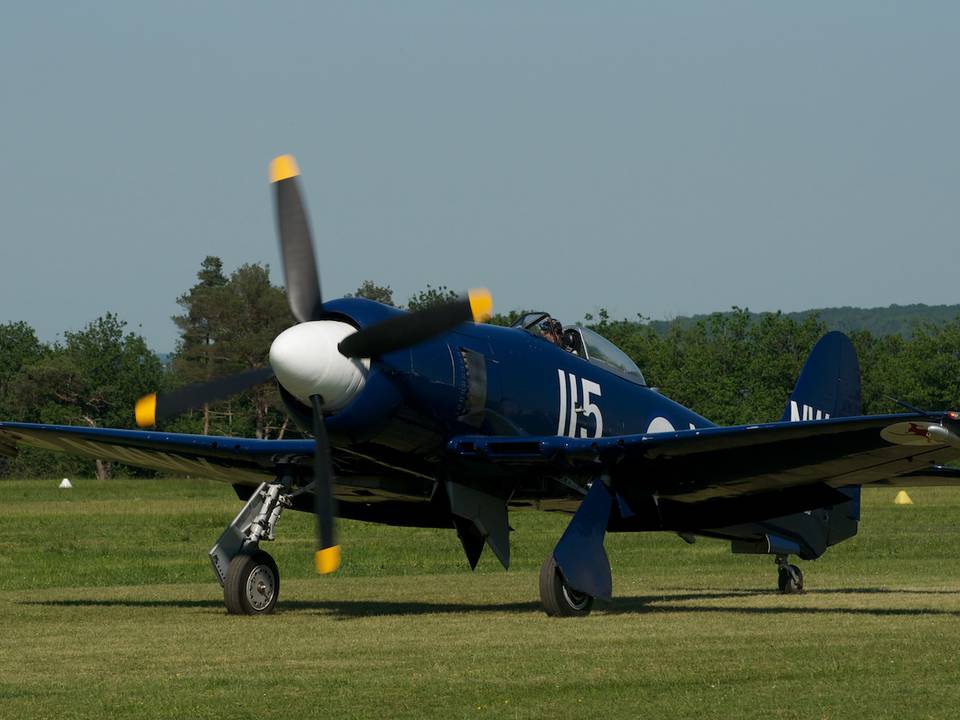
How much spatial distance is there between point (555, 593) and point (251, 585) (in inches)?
119

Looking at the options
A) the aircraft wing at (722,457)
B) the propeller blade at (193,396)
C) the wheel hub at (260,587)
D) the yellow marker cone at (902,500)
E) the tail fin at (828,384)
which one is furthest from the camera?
the yellow marker cone at (902,500)

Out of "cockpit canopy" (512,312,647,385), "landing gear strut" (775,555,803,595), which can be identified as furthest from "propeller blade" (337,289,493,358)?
"landing gear strut" (775,555,803,595)

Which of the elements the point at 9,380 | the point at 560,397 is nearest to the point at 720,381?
the point at 9,380

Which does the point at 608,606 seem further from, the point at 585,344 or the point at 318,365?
the point at 318,365

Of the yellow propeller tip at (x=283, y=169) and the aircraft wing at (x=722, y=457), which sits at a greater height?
the yellow propeller tip at (x=283, y=169)

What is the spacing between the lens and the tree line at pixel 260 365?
91.4 metres

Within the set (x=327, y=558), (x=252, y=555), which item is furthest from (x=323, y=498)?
(x=252, y=555)

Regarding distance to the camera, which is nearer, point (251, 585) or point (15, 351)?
point (251, 585)

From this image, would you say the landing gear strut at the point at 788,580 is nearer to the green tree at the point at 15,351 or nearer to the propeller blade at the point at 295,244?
the propeller blade at the point at 295,244

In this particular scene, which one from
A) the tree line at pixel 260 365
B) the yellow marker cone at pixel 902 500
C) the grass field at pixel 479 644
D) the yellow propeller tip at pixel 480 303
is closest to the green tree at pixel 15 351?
the tree line at pixel 260 365

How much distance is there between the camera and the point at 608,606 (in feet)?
52.1

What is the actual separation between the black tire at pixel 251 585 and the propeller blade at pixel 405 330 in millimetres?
3143

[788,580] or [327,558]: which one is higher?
[327,558]

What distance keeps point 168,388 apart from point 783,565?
258ft
